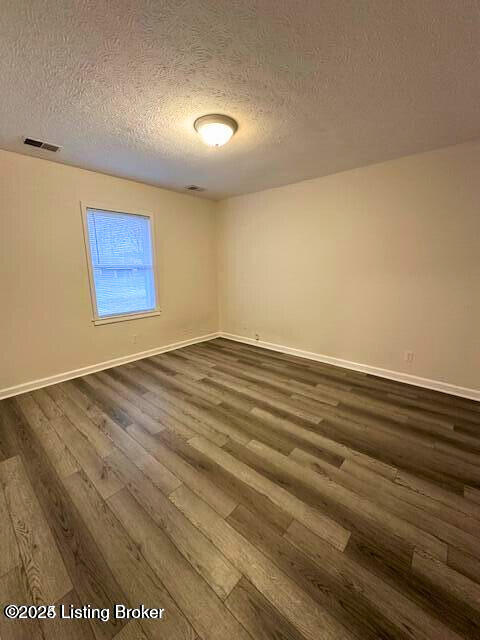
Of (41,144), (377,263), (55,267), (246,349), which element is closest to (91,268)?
(55,267)

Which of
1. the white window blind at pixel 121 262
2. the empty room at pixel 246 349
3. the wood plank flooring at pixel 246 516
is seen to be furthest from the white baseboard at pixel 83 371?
the white window blind at pixel 121 262

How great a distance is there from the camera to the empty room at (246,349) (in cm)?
114

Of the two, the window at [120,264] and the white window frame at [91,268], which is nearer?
the white window frame at [91,268]

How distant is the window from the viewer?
335 centimetres

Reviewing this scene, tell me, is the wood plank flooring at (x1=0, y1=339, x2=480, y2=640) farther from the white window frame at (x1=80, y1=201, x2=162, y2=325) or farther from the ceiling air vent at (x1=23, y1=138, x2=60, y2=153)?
the ceiling air vent at (x1=23, y1=138, x2=60, y2=153)

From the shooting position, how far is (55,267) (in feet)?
9.91

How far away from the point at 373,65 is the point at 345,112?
0.48 meters

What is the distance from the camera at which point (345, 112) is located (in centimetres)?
198

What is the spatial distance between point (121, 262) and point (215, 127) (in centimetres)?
230

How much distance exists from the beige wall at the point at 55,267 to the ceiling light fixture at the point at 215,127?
1878 millimetres

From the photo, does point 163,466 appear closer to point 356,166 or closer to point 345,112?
point 345,112

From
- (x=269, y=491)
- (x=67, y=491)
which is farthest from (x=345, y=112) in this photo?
(x=67, y=491)

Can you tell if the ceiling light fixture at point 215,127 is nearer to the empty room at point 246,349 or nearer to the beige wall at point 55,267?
the empty room at point 246,349

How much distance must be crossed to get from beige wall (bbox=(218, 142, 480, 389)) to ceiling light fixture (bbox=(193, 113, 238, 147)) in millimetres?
1793
